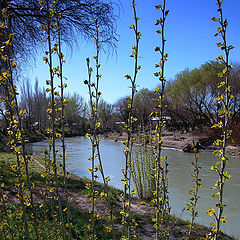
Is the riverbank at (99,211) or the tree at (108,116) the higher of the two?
the tree at (108,116)

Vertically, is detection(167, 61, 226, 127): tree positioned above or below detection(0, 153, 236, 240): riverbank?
above

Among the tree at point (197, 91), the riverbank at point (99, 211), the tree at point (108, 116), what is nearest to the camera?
the riverbank at point (99, 211)

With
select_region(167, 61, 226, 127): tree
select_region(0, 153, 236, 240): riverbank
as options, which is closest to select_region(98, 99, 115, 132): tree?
select_region(167, 61, 226, 127): tree

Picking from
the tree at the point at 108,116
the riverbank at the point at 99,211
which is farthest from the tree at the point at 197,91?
the riverbank at the point at 99,211

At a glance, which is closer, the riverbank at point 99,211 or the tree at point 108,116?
the riverbank at point 99,211

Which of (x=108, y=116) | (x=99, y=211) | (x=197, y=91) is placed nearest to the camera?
(x=99, y=211)

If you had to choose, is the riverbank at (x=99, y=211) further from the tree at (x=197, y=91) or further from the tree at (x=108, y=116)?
the tree at (x=108, y=116)

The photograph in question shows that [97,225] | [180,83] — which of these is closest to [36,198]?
[97,225]

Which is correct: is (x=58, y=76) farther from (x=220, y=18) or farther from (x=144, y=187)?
(x=144, y=187)

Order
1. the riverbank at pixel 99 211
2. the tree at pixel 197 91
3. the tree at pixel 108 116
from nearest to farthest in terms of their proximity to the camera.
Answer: the riverbank at pixel 99 211 → the tree at pixel 197 91 → the tree at pixel 108 116

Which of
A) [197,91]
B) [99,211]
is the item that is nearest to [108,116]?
[197,91]

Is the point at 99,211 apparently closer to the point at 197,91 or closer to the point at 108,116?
the point at 197,91

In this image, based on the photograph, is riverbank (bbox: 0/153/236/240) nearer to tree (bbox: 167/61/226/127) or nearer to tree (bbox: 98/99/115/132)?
tree (bbox: 167/61/226/127)

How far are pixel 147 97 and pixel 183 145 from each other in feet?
73.2
